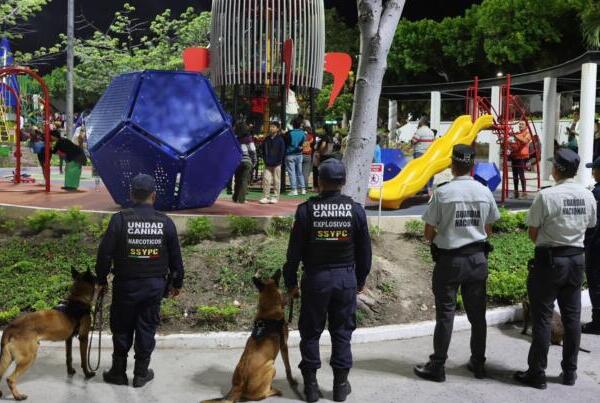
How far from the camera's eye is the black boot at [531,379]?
5.19 m

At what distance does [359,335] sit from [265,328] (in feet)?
6.07

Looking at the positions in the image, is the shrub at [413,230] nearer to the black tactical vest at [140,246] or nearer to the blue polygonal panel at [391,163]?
the black tactical vest at [140,246]

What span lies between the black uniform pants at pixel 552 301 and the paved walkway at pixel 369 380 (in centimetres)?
25

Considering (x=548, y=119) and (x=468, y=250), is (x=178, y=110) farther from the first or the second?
(x=548, y=119)

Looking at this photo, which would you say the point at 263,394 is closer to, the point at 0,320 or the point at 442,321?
the point at 442,321

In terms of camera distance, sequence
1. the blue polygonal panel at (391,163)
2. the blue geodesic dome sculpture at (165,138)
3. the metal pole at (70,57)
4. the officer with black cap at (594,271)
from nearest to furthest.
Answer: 1. the officer with black cap at (594,271)
2. the blue geodesic dome sculpture at (165,138)
3. the blue polygonal panel at (391,163)
4. the metal pole at (70,57)

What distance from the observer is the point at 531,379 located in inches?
206

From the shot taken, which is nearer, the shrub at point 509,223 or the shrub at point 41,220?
the shrub at point 41,220

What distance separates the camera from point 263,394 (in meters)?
4.76

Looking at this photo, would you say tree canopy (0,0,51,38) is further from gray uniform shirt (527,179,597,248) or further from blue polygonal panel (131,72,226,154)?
gray uniform shirt (527,179,597,248)

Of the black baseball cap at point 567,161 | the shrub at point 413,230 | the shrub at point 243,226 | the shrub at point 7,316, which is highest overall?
the black baseball cap at point 567,161

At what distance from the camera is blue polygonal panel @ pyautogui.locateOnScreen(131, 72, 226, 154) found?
31.8ft

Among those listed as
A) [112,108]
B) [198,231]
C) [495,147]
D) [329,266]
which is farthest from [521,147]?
[495,147]

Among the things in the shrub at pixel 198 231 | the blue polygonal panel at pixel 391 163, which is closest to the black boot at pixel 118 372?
the shrub at pixel 198 231
